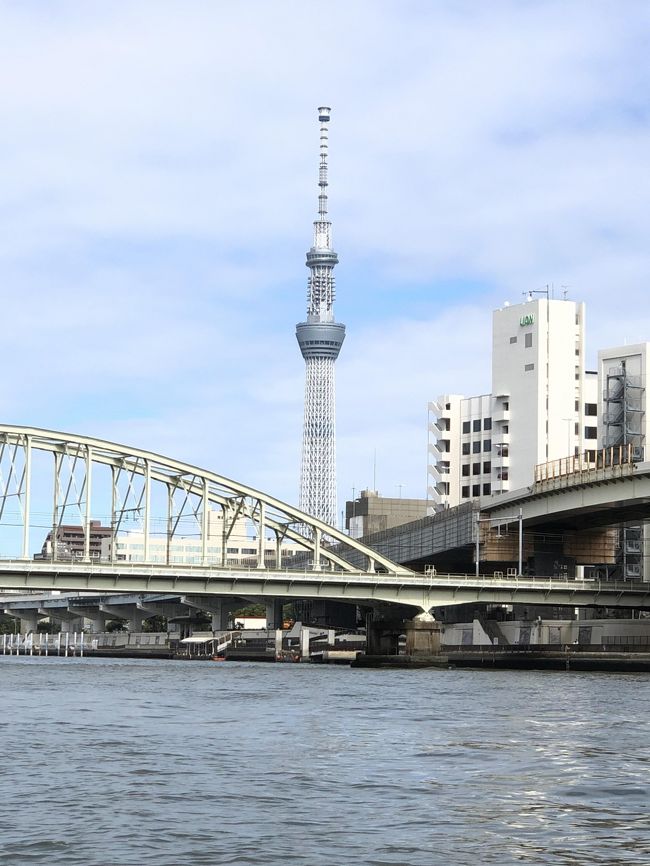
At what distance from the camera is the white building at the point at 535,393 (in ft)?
582

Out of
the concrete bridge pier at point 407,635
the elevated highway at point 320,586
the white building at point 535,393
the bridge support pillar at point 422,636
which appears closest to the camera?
the elevated highway at point 320,586

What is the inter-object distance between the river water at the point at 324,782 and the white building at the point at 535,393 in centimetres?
11360

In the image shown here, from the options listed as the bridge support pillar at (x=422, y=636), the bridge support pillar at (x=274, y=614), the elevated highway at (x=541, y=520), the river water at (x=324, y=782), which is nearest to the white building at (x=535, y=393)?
the elevated highway at (x=541, y=520)

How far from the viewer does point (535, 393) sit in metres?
178

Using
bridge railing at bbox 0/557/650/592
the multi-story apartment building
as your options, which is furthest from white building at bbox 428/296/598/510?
bridge railing at bbox 0/557/650/592

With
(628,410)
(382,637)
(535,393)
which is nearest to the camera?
Result: (382,637)

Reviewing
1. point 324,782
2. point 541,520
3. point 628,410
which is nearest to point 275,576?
point 541,520

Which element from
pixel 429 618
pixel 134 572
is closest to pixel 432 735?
pixel 134 572

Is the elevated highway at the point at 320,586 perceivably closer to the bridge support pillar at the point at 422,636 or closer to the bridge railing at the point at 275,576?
the bridge railing at the point at 275,576

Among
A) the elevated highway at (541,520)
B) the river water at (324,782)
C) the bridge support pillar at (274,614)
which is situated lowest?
the bridge support pillar at (274,614)

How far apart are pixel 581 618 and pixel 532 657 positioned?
34.4 metres

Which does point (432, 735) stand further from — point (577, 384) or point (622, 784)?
point (577, 384)

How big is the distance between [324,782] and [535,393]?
5760 inches

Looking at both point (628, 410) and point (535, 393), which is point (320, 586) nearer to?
point (628, 410)
